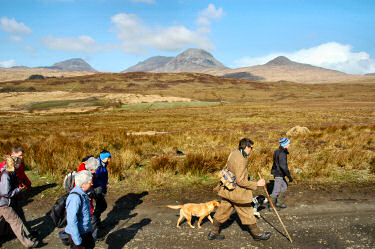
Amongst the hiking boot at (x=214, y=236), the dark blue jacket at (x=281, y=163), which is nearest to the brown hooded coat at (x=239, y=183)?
the hiking boot at (x=214, y=236)

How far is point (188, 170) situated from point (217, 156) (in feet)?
5.99

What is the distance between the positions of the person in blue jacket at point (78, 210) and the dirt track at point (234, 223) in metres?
1.44

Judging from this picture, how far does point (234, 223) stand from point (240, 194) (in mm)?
1245

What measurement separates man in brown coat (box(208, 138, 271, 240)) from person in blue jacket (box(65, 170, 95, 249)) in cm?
244

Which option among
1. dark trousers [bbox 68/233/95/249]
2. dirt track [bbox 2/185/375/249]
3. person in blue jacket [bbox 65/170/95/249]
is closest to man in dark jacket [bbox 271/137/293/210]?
dirt track [bbox 2/185/375/249]

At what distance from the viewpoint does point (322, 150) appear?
12.7 metres

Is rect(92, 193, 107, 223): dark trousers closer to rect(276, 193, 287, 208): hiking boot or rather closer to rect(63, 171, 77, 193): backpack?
rect(63, 171, 77, 193): backpack

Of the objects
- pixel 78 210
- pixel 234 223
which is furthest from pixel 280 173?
pixel 78 210

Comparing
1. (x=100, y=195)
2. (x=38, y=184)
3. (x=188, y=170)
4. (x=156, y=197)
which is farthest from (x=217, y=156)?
(x=38, y=184)

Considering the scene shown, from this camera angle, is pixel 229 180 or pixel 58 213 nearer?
pixel 58 213

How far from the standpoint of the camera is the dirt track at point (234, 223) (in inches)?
183

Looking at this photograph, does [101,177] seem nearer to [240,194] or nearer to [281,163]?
[240,194]

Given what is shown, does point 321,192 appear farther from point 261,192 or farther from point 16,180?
point 16,180

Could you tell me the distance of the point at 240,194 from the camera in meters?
4.55
